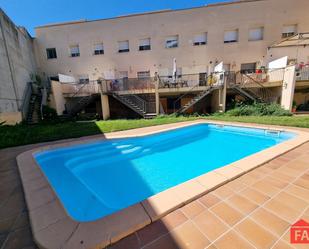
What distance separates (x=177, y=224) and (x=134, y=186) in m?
1.98

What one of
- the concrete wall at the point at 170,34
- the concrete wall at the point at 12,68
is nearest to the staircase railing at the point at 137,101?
the concrete wall at the point at 170,34

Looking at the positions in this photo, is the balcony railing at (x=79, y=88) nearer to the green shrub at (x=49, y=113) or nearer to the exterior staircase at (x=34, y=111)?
the green shrub at (x=49, y=113)

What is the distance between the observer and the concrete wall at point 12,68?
30.2 ft

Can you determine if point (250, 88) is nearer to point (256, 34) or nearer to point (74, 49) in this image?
point (256, 34)

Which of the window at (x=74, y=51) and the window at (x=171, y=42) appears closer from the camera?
the window at (x=171, y=42)

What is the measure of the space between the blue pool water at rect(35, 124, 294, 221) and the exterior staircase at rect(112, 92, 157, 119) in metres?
3.98

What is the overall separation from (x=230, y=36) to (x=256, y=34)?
2079 mm

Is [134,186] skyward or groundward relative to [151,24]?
groundward

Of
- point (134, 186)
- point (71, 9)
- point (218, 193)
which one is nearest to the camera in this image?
point (218, 193)

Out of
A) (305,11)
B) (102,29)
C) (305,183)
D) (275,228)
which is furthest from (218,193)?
(305,11)

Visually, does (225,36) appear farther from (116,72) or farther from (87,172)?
(87,172)

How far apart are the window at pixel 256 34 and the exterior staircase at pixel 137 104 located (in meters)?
10.6

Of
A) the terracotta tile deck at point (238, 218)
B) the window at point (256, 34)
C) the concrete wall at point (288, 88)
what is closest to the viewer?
the terracotta tile deck at point (238, 218)

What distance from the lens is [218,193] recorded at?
221 cm
